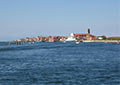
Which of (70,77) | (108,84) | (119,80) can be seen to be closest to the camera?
(108,84)

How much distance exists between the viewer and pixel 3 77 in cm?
3588

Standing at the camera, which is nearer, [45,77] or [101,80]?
[101,80]

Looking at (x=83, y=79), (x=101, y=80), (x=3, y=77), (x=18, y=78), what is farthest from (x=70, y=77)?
(x=3, y=77)

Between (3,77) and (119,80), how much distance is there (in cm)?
1510

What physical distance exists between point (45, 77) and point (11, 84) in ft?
18.6

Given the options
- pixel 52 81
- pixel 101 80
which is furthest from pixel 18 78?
pixel 101 80

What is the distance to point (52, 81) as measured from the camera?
32.2 meters

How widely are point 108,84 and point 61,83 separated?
17.4 feet

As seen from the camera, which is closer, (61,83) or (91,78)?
(61,83)

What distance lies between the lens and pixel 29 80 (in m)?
32.9

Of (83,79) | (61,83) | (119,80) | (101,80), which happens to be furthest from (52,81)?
(119,80)

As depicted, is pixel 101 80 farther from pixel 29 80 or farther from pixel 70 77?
pixel 29 80

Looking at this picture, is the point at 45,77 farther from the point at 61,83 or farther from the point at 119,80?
the point at 119,80

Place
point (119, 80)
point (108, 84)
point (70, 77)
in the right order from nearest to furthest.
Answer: point (108, 84) < point (119, 80) < point (70, 77)
